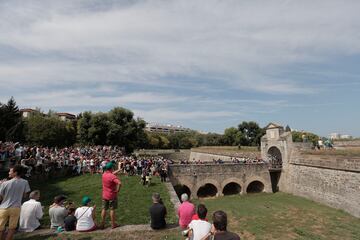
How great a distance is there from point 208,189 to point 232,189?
9.27 ft

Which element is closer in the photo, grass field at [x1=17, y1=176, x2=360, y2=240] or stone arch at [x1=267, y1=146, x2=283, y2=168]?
grass field at [x1=17, y1=176, x2=360, y2=240]

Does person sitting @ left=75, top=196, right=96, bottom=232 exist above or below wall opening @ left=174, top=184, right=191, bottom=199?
above

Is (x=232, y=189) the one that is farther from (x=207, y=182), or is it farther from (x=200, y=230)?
(x=200, y=230)

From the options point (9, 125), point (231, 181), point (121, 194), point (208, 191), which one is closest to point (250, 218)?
point (121, 194)

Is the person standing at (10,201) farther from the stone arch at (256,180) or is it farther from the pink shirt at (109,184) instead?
the stone arch at (256,180)

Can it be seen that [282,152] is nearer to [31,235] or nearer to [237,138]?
[31,235]

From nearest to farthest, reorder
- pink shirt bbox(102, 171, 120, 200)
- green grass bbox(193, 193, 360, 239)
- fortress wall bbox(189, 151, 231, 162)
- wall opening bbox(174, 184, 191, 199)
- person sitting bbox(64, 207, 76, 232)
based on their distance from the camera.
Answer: pink shirt bbox(102, 171, 120, 200) → person sitting bbox(64, 207, 76, 232) → green grass bbox(193, 193, 360, 239) → wall opening bbox(174, 184, 191, 199) → fortress wall bbox(189, 151, 231, 162)

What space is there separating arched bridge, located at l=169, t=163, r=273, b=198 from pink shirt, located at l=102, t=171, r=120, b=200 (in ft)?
60.2

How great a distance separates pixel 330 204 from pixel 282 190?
7215 millimetres

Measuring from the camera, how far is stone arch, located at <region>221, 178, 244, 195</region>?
2703 cm

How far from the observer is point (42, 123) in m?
43.4

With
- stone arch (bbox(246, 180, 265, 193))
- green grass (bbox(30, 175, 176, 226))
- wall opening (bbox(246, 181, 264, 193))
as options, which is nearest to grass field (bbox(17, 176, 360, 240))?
green grass (bbox(30, 175, 176, 226))

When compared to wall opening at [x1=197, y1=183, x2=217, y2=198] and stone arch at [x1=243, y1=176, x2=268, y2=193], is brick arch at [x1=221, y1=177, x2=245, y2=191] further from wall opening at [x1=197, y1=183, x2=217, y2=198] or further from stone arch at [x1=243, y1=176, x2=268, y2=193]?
wall opening at [x1=197, y1=183, x2=217, y2=198]

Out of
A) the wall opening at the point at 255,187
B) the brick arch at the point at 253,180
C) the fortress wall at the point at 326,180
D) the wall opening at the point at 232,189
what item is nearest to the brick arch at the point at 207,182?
the wall opening at the point at 232,189
